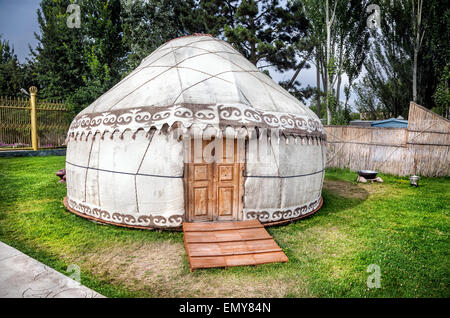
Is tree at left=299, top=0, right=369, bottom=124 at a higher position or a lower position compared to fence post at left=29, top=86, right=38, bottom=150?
higher

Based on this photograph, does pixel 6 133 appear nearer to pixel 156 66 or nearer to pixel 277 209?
pixel 156 66

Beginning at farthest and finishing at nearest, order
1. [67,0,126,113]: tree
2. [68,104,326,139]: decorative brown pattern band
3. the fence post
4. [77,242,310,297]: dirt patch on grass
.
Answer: [67,0,126,113]: tree
the fence post
[68,104,326,139]: decorative brown pattern band
[77,242,310,297]: dirt patch on grass

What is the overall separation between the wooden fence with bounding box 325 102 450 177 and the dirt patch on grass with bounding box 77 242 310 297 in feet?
22.3

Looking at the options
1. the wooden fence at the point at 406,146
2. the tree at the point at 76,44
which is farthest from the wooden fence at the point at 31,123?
the wooden fence at the point at 406,146

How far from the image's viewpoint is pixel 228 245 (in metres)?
2.77

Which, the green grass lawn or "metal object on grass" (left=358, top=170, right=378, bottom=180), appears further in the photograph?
"metal object on grass" (left=358, top=170, right=378, bottom=180)

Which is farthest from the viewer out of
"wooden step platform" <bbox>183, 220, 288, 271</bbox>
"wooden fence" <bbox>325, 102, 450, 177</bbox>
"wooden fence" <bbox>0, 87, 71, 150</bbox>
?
"wooden fence" <bbox>0, 87, 71, 150</bbox>

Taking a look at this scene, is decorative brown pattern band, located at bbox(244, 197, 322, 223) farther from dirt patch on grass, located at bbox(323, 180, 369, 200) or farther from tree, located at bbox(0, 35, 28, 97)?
tree, located at bbox(0, 35, 28, 97)

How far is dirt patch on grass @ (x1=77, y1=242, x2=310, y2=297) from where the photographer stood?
2131mm

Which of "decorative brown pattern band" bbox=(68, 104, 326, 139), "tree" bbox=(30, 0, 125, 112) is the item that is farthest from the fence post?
"decorative brown pattern band" bbox=(68, 104, 326, 139)

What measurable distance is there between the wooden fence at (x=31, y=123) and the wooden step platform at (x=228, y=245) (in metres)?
9.53

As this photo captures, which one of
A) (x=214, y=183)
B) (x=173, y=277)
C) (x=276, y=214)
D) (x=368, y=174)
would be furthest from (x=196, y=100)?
(x=368, y=174)

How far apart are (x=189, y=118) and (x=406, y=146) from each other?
22.9ft

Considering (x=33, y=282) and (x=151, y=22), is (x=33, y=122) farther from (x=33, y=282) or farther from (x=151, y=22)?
(x=33, y=282)
